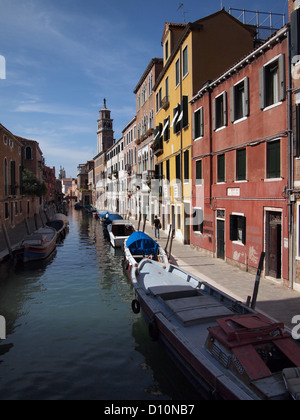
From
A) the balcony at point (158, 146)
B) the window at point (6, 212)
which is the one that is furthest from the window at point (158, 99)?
the window at point (6, 212)

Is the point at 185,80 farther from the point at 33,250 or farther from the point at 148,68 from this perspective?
the point at 33,250

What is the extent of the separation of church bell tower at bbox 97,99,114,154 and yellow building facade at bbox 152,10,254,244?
5255 centimetres

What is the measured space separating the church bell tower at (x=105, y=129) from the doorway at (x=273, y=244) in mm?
68095

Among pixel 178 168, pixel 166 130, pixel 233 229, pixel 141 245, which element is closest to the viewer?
pixel 233 229

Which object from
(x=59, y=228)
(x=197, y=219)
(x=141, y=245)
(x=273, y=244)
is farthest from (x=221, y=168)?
(x=59, y=228)

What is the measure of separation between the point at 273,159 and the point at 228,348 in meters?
7.97

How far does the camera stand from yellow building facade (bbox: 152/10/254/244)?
1831 centimetres

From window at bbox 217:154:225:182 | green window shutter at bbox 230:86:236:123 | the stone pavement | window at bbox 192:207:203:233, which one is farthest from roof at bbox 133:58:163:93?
the stone pavement

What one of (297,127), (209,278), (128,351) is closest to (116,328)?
(128,351)

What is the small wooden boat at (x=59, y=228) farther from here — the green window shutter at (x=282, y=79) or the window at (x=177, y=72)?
the green window shutter at (x=282, y=79)

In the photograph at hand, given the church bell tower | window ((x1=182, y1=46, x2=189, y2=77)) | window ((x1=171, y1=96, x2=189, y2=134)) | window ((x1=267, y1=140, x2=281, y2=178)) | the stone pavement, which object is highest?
the church bell tower

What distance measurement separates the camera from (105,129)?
253 feet

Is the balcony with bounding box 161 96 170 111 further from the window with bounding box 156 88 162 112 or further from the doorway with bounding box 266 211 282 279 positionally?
the doorway with bounding box 266 211 282 279

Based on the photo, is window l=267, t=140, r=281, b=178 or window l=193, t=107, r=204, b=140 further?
window l=193, t=107, r=204, b=140
